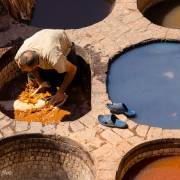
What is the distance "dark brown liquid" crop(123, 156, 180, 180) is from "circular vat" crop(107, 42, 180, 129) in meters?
0.57

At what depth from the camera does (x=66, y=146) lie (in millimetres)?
8812

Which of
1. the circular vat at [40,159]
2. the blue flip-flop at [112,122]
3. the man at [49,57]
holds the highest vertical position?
the man at [49,57]

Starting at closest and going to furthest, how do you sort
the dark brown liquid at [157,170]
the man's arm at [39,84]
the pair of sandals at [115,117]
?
the dark brown liquid at [157,170] → the pair of sandals at [115,117] → the man's arm at [39,84]

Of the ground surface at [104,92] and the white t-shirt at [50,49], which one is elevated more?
the white t-shirt at [50,49]

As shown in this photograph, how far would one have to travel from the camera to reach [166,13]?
1166 cm

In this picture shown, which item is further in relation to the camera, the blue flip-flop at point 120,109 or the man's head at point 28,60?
the blue flip-flop at point 120,109

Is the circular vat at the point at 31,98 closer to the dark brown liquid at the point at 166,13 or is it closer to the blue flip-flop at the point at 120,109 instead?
the blue flip-flop at the point at 120,109

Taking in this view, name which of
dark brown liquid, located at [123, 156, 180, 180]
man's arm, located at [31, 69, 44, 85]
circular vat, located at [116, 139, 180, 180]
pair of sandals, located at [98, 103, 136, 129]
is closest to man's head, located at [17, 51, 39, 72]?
man's arm, located at [31, 69, 44, 85]

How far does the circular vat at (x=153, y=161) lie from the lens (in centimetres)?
852

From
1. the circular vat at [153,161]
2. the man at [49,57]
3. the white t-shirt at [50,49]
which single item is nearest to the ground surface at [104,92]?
the circular vat at [153,161]

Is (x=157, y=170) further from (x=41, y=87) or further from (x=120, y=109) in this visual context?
(x=41, y=87)

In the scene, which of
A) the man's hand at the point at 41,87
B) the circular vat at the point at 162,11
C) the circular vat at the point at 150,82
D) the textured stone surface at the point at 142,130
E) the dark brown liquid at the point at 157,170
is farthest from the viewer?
the circular vat at the point at 162,11

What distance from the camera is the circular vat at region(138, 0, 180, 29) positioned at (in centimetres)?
1141

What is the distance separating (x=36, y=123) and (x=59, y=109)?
26.9 inches
